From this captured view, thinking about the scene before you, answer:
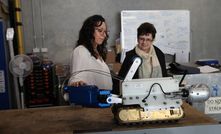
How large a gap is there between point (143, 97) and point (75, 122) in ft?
1.62

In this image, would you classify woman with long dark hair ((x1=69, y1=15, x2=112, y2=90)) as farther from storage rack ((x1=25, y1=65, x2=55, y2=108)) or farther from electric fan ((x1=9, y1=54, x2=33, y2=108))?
storage rack ((x1=25, y1=65, x2=55, y2=108))

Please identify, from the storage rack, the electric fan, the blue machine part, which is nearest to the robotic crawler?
the blue machine part

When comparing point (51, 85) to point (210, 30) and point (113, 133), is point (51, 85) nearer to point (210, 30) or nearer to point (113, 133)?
point (113, 133)

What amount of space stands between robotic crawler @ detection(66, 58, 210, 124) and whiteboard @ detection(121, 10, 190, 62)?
3.23 m

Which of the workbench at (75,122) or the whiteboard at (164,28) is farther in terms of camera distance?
the whiteboard at (164,28)

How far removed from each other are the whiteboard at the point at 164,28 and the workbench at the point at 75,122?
302 cm

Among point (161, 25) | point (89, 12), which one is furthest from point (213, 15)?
point (89, 12)

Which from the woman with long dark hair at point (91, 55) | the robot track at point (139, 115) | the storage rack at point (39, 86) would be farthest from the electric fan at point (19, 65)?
the robot track at point (139, 115)

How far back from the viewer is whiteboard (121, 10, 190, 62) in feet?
15.6

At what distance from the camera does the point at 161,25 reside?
489 cm

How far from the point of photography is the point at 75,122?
157 cm

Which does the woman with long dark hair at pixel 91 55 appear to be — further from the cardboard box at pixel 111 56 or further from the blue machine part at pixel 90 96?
the cardboard box at pixel 111 56

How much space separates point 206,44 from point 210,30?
1.05ft

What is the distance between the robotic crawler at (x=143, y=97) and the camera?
1.43 meters
